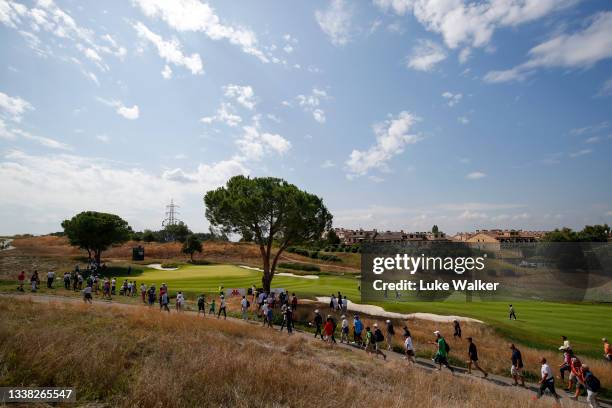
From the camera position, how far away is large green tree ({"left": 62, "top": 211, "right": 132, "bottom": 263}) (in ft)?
175

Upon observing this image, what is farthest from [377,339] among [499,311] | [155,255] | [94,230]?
[155,255]

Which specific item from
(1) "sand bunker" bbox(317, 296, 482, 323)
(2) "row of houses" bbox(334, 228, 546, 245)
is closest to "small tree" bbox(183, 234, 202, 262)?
(1) "sand bunker" bbox(317, 296, 482, 323)

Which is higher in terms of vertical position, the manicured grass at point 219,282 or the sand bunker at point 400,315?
the manicured grass at point 219,282

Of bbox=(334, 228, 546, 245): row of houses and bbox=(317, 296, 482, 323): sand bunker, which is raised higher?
bbox=(334, 228, 546, 245): row of houses

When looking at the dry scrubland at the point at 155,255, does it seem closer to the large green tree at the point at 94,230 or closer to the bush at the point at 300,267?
the large green tree at the point at 94,230

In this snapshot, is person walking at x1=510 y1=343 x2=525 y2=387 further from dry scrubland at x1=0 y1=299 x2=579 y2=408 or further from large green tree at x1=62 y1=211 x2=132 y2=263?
large green tree at x1=62 y1=211 x2=132 y2=263

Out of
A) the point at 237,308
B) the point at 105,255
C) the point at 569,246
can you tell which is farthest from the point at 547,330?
the point at 105,255

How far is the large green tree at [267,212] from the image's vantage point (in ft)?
108

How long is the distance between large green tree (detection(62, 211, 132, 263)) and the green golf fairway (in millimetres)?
9571

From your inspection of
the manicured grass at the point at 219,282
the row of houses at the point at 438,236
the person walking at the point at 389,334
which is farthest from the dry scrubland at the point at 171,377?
the row of houses at the point at 438,236

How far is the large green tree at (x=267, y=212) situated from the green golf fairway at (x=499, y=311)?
6.65 metres

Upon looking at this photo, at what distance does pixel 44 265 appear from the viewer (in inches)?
1889

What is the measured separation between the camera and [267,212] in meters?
33.6

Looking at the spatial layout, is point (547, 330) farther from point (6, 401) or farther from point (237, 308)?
point (6, 401)
